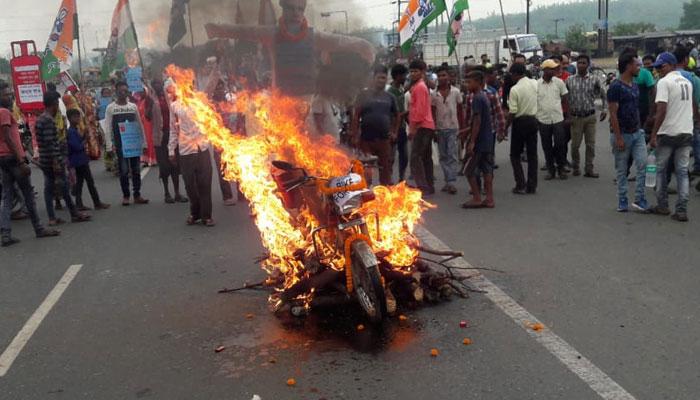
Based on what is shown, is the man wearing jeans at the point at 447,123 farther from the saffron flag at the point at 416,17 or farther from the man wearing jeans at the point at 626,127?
the man wearing jeans at the point at 626,127

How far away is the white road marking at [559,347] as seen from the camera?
3935 mm

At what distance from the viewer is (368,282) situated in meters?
5.06

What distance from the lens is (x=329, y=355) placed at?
183 inches

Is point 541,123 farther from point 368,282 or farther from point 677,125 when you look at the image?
point 368,282

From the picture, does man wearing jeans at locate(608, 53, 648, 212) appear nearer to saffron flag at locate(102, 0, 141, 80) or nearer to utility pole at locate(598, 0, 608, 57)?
saffron flag at locate(102, 0, 141, 80)

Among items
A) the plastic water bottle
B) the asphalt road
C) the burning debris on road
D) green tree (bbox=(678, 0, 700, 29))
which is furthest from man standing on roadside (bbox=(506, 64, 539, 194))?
green tree (bbox=(678, 0, 700, 29))

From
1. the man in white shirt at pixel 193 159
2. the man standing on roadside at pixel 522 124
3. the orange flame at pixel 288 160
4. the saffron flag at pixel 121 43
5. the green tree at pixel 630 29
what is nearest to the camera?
the orange flame at pixel 288 160

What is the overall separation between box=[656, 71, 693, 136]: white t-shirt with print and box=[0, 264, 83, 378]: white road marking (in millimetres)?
6907

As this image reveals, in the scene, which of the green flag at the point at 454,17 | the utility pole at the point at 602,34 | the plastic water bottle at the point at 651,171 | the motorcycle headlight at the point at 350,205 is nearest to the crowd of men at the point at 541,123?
the plastic water bottle at the point at 651,171

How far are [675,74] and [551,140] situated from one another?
10.1 ft

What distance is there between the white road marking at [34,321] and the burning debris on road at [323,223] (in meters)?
1.82

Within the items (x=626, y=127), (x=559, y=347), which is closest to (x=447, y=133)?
(x=626, y=127)

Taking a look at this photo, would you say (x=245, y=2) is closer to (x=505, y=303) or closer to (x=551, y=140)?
(x=505, y=303)

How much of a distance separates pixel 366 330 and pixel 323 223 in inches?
42.7
